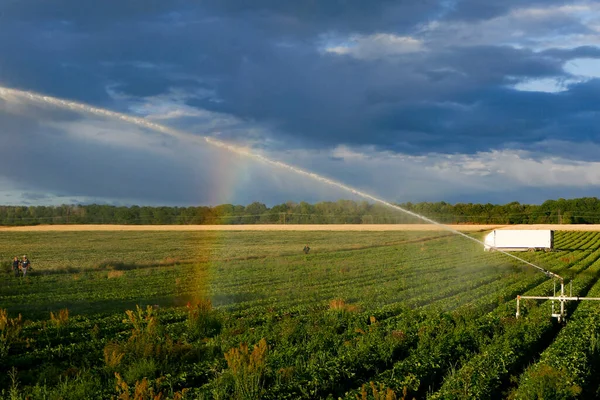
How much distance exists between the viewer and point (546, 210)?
130000mm

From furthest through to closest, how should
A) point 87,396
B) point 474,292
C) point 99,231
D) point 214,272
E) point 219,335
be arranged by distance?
point 99,231, point 214,272, point 474,292, point 219,335, point 87,396

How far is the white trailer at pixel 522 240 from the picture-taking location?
66.3 metres

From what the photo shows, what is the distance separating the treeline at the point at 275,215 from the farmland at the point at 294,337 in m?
74.4

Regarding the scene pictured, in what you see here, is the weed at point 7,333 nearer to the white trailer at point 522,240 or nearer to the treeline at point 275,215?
the white trailer at point 522,240

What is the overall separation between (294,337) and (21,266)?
93.9 ft

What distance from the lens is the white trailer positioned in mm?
66312

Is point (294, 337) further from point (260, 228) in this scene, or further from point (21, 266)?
point (260, 228)

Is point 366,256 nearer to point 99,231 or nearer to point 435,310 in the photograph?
point 435,310

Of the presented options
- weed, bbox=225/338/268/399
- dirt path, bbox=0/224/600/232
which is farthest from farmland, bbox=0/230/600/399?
dirt path, bbox=0/224/600/232

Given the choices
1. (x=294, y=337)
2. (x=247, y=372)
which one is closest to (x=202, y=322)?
(x=294, y=337)

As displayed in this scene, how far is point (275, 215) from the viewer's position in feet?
380

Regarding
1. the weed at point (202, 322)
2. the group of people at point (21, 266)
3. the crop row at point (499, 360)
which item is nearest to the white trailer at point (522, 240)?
the group of people at point (21, 266)

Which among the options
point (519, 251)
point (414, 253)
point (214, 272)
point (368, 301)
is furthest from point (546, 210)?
point (368, 301)

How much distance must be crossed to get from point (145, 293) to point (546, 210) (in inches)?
4605
